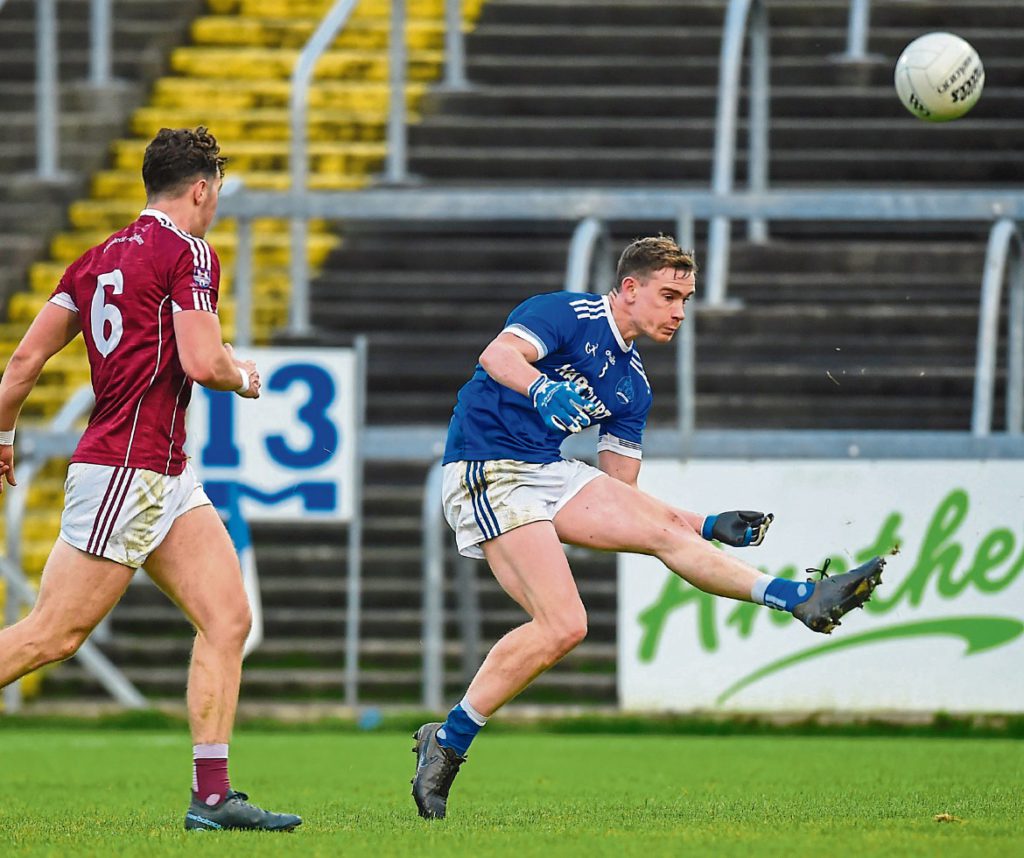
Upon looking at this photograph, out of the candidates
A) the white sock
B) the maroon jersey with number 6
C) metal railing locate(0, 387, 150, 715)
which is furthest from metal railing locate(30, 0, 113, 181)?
the white sock

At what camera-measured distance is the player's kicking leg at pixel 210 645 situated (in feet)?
20.4

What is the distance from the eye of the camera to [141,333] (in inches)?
243

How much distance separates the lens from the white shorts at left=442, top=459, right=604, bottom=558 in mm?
6742

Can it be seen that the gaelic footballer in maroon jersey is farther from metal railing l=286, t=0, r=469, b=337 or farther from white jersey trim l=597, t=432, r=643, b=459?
metal railing l=286, t=0, r=469, b=337

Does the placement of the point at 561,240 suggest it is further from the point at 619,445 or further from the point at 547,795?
the point at 619,445

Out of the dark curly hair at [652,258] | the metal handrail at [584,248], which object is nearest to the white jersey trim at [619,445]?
the dark curly hair at [652,258]

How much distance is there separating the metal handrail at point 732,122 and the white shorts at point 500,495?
6.23 metres

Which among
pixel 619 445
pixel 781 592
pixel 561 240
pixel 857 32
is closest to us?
pixel 781 592

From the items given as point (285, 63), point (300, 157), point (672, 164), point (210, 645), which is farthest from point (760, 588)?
point (285, 63)

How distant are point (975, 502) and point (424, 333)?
478cm

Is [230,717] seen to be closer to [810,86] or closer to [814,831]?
[814,831]

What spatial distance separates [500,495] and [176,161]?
1.51 meters

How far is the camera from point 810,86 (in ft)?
51.8

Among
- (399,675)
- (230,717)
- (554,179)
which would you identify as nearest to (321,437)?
(399,675)
